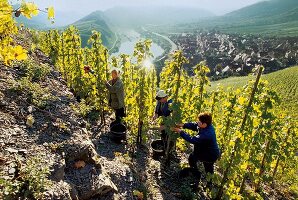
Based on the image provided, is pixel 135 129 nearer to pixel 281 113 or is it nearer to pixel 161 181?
pixel 161 181

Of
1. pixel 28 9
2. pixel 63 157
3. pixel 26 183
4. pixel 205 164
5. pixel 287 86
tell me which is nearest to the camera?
pixel 28 9

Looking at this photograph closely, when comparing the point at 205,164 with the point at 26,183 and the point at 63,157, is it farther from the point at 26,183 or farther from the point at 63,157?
the point at 26,183

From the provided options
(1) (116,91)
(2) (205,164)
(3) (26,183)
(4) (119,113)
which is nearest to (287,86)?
(4) (119,113)

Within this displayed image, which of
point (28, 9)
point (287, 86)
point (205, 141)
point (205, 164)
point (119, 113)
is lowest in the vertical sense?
point (287, 86)

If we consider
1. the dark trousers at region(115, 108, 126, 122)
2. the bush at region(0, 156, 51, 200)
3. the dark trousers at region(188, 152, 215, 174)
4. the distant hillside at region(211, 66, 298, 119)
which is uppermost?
the bush at region(0, 156, 51, 200)

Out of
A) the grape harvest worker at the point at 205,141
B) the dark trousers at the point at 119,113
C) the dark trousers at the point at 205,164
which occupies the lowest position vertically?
the dark trousers at the point at 205,164

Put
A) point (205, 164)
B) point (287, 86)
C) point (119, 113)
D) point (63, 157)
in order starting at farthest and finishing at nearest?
point (287, 86), point (119, 113), point (205, 164), point (63, 157)

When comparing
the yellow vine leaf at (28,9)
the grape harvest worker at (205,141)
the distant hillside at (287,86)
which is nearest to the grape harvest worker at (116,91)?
the grape harvest worker at (205,141)

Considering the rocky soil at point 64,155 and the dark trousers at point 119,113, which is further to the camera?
the dark trousers at point 119,113

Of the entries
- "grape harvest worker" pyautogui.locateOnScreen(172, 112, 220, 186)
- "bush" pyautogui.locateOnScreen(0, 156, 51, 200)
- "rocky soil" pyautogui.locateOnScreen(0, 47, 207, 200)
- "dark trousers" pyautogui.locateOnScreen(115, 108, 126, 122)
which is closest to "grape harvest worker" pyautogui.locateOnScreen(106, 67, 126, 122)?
"dark trousers" pyautogui.locateOnScreen(115, 108, 126, 122)

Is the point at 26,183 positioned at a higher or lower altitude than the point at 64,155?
higher

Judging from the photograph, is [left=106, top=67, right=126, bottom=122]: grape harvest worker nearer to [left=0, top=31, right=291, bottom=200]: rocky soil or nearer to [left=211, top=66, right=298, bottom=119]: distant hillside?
[left=0, top=31, right=291, bottom=200]: rocky soil

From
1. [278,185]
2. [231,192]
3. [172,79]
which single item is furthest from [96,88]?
[278,185]

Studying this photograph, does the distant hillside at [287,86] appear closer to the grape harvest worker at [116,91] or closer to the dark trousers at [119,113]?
the dark trousers at [119,113]
